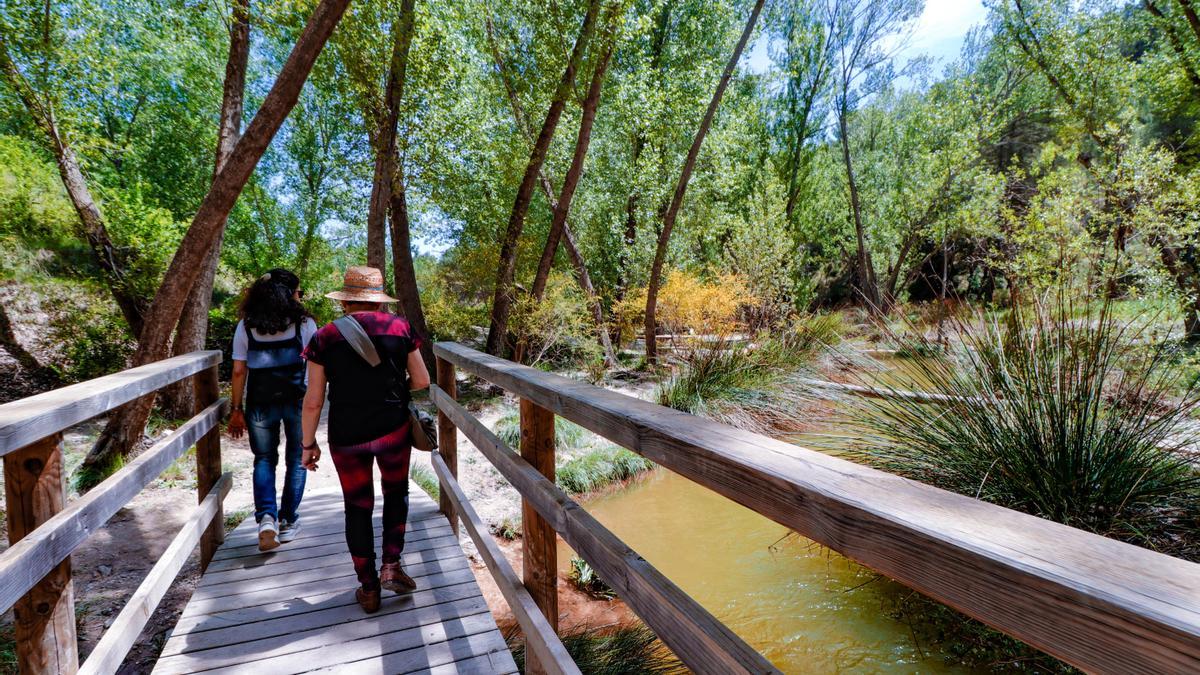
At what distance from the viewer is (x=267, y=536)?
3328 millimetres

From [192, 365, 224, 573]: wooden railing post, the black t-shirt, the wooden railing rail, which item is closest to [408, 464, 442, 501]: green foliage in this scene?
[192, 365, 224, 573]: wooden railing post

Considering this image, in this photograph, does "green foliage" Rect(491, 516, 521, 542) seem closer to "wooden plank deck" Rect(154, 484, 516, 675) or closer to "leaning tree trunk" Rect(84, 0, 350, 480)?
"wooden plank deck" Rect(154, 484, 516, 675)

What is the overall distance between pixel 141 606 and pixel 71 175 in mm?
7137

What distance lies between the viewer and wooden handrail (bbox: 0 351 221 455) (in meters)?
1.55

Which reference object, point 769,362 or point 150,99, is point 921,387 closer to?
point 769,362

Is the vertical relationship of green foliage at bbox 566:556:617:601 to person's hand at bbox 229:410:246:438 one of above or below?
below

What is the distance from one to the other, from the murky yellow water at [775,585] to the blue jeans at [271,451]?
2.68m

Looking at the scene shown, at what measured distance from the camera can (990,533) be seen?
721 mm

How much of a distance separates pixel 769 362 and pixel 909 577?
7.94m

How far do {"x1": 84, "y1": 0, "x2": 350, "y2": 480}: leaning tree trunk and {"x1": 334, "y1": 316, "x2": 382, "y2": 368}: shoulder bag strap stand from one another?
292cm

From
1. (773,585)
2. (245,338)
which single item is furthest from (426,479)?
(773,585)

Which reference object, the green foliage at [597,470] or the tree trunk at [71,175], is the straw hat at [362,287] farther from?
the tree trunk at [71,175]

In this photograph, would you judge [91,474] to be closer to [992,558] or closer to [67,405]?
[67,405]

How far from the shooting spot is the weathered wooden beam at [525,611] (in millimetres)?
1797
